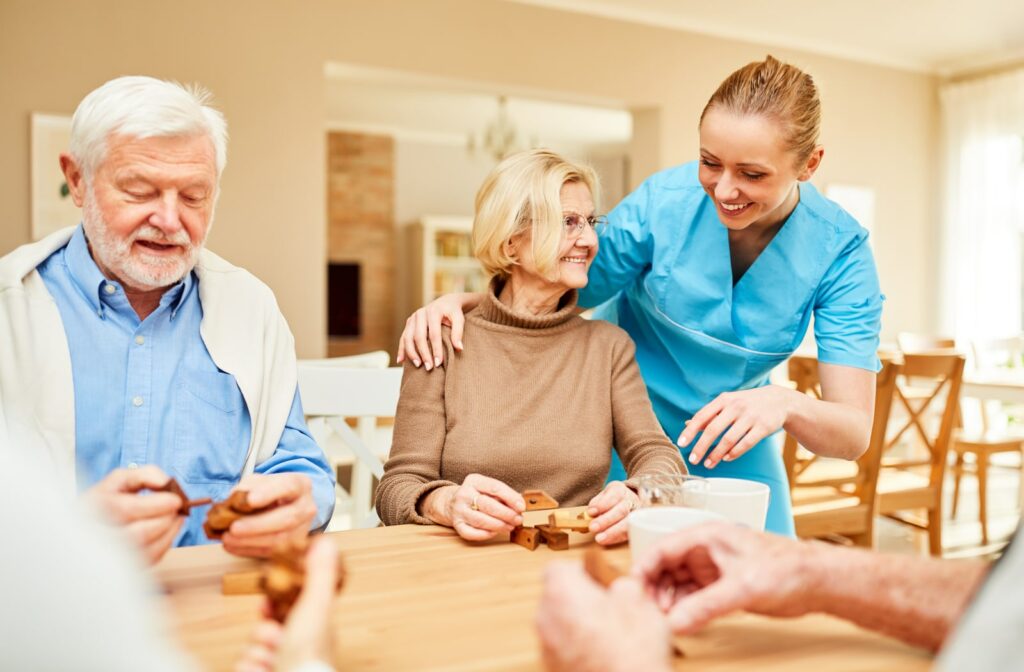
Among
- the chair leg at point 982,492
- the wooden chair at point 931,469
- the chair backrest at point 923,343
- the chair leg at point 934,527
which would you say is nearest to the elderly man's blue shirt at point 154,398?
the wooden chair at point 931,469

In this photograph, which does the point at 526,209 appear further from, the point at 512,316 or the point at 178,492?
the point at 178,492

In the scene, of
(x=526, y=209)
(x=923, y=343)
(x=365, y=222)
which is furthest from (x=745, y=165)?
(x=365, y=222)

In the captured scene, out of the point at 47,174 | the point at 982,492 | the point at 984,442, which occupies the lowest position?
the point at 982,492

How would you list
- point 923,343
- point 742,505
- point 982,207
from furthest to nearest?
point 982,207 < point 923,343 < point 742,505

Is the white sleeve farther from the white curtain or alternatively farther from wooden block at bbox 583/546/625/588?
the white curtain

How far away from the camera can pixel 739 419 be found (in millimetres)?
1275

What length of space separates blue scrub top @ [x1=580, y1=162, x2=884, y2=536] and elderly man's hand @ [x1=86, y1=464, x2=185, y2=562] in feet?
3.75

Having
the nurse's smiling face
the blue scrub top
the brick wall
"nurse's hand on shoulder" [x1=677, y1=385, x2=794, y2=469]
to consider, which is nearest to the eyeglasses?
the blue scrub top

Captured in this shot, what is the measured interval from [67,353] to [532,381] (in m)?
0.79

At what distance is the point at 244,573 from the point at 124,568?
0.51 metres

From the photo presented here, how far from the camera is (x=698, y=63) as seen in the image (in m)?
5.60

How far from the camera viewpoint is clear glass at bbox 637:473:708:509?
3.25 feet

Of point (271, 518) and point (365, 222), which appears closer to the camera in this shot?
point (271, 518)

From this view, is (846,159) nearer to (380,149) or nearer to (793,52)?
(793,52)
